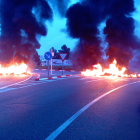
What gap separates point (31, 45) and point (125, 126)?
40.9m

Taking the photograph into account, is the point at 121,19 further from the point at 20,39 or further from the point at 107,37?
the point at 20,39

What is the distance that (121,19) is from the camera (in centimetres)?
3862

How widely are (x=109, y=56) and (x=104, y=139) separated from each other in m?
35.9

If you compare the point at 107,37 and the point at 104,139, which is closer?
the point at 104,139

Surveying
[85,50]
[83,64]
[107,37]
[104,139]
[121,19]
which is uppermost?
[121,19]

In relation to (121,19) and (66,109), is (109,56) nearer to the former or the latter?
(121,19)

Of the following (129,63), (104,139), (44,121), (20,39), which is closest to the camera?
(104,139)

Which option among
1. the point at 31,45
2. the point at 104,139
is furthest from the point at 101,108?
the point at 31,45

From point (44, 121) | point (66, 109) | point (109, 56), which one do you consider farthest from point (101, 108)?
point (109, 56)

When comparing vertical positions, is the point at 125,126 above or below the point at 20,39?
below

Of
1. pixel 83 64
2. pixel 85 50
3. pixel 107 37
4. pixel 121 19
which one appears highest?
pixel 121 19

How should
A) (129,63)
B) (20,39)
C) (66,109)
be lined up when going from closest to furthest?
(66,109)
(129,63)
(20,39)

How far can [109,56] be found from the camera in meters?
38.8

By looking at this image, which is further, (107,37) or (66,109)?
(107,37)
